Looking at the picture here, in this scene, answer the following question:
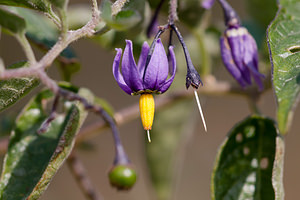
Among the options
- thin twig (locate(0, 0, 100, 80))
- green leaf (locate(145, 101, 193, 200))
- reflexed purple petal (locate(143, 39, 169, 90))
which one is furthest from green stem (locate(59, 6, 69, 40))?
green leaf (locate(145, 101, 193, 200))

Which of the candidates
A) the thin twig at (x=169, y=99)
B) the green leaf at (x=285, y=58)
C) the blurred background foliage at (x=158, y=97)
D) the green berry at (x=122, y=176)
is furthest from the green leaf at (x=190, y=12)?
the green berry at (x=122, y=176)

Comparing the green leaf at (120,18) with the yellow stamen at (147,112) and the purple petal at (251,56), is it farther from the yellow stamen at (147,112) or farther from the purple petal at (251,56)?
the purple petal at (251,56)

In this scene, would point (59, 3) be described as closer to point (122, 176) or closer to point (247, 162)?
point (122, 176)

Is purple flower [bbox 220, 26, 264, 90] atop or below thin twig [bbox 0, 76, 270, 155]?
atop

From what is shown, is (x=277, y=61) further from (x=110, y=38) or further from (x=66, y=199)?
(x=66, y=199)

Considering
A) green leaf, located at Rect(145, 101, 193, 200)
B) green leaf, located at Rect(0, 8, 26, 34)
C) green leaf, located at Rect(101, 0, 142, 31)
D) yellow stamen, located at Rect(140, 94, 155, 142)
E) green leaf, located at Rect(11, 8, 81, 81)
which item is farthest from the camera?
green leaf, located at Rect(145, 101, 193, 200)

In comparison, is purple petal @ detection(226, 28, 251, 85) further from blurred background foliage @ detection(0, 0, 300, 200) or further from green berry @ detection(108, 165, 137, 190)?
green berry @ detection(108, 165, 137, 190)
